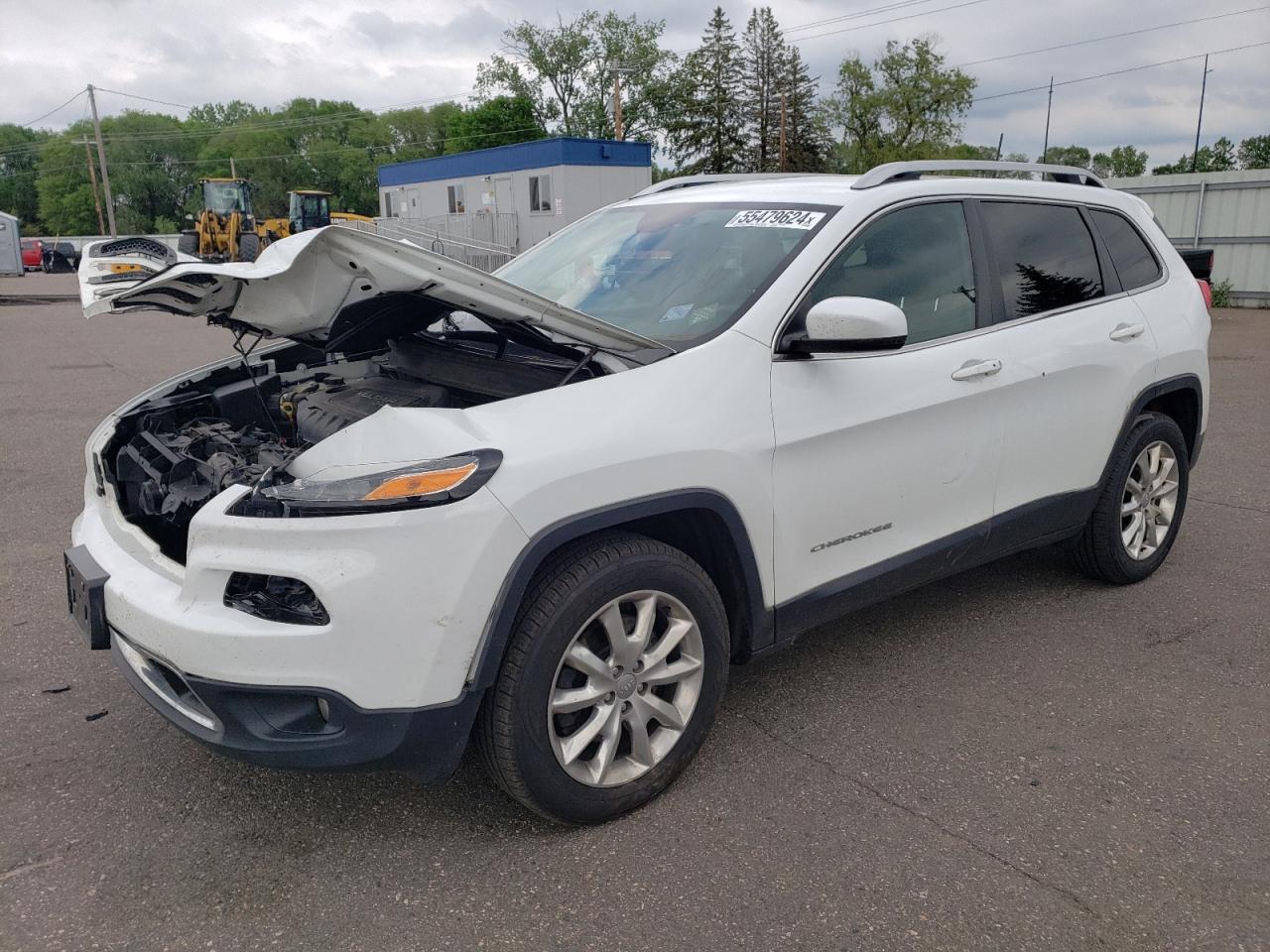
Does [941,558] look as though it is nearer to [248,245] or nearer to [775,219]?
[775,219]

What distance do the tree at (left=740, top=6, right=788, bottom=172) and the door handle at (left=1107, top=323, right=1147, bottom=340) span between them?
6013cm

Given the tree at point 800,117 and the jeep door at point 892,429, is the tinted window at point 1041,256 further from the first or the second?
the tree at point 800,117

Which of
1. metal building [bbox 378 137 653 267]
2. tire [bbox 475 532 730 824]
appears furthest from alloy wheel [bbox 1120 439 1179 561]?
metal building [bbox 378 137 653 267]

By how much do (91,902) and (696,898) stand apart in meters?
1.52

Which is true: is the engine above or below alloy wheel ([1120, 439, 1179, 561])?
above

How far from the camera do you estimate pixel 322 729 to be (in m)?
2.46

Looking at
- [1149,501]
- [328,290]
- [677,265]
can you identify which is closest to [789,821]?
[677,265]

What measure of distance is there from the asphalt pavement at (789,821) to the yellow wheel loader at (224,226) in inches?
1088

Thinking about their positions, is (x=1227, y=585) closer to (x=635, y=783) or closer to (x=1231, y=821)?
(x=1231, y=821)

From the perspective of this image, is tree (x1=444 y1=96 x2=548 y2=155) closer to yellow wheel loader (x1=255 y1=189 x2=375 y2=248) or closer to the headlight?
yellow wheel loader (x1=255 y1=189 x2=375 y2=248)

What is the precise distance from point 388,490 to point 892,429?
1.70m

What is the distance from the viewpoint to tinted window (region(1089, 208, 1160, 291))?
4.38 meters

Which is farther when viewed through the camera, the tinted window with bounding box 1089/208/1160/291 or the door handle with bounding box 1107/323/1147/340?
the tinted window with bounding box 1089/208/1160/291

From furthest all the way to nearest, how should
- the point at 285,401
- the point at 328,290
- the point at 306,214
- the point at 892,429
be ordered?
the point at 306,214
the point at 285,401
the point at 892,429
the point at 328,290
